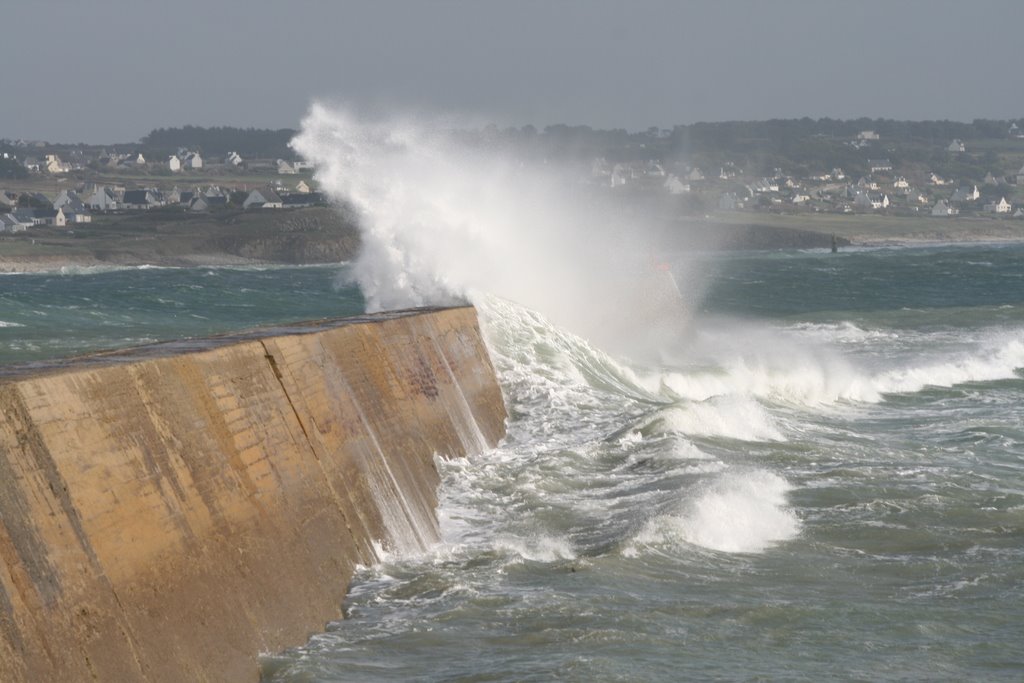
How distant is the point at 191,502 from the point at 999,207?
142 metres

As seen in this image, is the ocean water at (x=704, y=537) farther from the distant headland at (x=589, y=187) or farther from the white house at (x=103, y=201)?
the white house at (x=103, y=201)

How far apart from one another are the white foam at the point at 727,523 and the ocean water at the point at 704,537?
22 millimetres

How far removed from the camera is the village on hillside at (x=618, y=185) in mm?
108750

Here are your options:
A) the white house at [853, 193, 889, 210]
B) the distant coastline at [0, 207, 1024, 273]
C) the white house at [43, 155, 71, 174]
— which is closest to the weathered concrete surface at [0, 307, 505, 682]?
the distant coastline at [0, 207, 1024, 273]

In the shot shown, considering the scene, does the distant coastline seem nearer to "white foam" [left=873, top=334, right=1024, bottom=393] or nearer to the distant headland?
the distant headland

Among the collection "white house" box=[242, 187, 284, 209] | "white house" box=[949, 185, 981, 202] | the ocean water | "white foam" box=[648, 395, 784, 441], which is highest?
"white house" box=[242, 187, 284, 209]

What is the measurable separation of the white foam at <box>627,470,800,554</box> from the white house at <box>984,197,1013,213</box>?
448 feet

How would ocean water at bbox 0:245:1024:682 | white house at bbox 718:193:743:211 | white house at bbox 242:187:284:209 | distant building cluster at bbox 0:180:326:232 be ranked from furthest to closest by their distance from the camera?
1. white house at bbox 718:193:743:211
2. white house at bbox 242:187:284:209
3. distant building cluster at bbox 0:180:326:232
4. ocean water at bbox 0:245:1024:682

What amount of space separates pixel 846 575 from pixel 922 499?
2600 millimetres

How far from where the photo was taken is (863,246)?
348 ft

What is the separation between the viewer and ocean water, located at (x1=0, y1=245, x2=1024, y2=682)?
7.30 metres

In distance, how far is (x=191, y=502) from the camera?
7.14 meters

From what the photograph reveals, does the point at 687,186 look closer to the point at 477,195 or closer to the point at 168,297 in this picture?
the point at 168,297

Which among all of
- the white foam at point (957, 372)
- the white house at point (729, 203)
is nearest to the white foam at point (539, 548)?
the white foam at point (957, 372)
